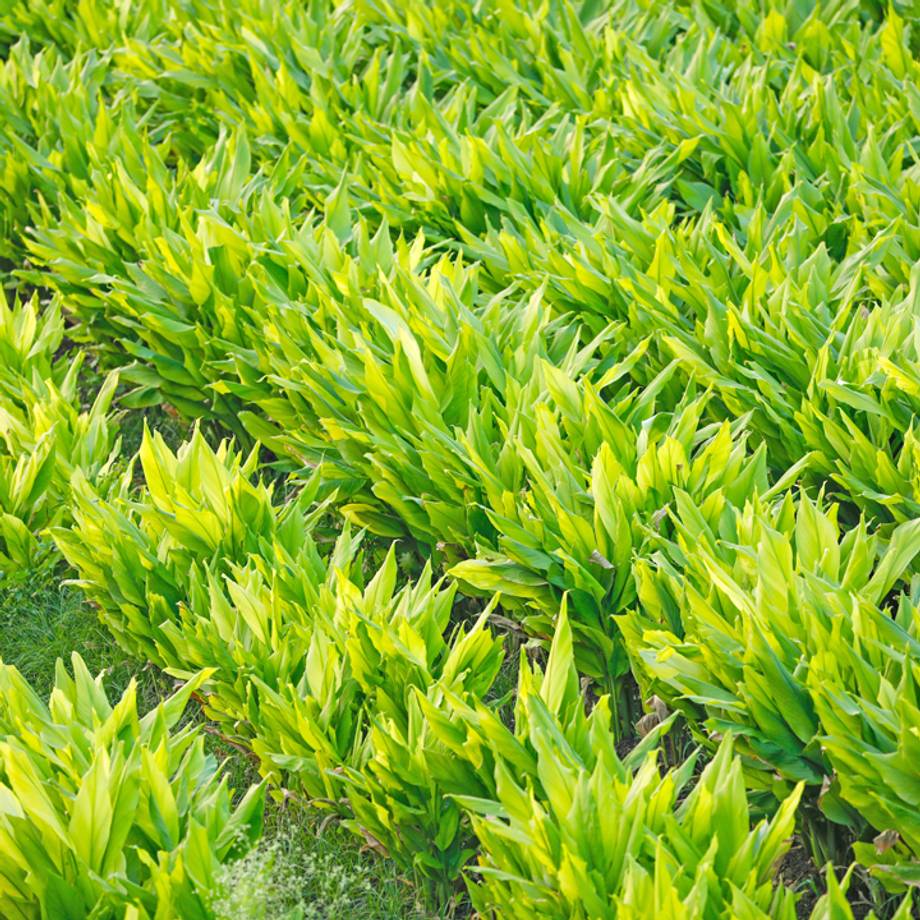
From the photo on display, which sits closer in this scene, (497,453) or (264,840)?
(264,840)

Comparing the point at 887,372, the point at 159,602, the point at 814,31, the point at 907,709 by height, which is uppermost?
the point at 814,31

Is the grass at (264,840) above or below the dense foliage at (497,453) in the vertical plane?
below

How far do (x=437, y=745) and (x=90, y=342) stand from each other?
290 cm

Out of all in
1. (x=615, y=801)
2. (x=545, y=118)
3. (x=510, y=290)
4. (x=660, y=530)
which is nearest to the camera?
(x=615, y=801)

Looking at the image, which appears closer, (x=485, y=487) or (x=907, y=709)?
(x=907, y=709)

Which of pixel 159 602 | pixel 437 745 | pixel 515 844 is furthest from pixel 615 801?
pixel 159 602

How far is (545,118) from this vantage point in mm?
4684

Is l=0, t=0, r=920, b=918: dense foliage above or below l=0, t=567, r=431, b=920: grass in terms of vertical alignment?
above

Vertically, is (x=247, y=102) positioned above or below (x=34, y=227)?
above

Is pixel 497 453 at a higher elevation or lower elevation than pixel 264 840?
higher

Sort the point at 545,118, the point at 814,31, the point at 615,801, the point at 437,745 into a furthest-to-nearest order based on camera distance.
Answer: the point at 814,31 < the point at 545,118 < the point at 437,745 < the point at 615,801

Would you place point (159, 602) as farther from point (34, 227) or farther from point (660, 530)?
point (34, 227)

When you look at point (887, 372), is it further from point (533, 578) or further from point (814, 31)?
point (814, 31)

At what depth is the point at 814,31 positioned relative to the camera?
5.14 metres
